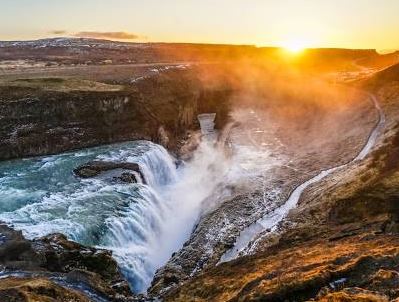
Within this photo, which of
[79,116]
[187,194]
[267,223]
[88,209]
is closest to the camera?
[88,209]

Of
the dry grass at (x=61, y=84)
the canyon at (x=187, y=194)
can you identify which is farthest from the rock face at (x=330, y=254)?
the dry grass at (x=61, y=84)

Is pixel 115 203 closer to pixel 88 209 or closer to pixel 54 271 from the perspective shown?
pixel 88 209

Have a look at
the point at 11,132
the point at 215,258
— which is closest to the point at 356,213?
the point at 215,258

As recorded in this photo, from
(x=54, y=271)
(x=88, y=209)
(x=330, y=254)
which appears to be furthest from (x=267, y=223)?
(x=54, y=271)

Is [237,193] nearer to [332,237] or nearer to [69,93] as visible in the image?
[332,237]

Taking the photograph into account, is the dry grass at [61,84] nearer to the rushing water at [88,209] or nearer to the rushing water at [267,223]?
the rushing water at [88,209]
